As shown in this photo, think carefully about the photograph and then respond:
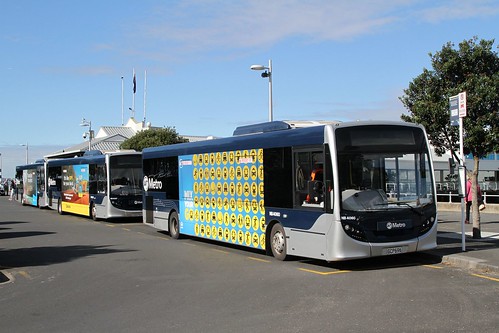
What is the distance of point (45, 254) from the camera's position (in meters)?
14.0

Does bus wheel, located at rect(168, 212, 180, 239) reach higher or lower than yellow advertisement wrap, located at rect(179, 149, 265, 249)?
lower

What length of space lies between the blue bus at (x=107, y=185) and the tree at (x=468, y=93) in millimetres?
13247

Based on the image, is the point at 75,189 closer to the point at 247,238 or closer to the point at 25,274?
the point at 247,238

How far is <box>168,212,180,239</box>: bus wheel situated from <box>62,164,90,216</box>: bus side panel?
416 inches

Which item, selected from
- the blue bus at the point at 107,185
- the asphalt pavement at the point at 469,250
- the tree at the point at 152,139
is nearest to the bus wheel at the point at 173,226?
the asphalt pavement at the point at 469,250

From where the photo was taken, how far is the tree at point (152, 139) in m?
55.8

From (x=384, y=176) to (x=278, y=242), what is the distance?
2.80m

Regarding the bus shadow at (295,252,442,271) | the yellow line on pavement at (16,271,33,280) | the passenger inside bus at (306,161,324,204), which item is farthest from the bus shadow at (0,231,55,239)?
the passenger inside bus at (306,161,324,204)

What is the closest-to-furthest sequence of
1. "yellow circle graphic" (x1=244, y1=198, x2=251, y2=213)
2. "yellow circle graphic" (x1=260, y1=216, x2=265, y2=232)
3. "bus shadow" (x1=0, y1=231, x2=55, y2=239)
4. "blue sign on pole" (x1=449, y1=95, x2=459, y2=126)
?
"blue sign on pole" (x1=449, y1=95, x2=459, y2=126), "yellow circle graphic" (x1=260, y1=216, x2=265, y2=232), "yellow circle graphic" (x1=244, y1=198, x2=251, y2=213), "bus shadow" (x1=0, y1=231, x2=55, y2=239)

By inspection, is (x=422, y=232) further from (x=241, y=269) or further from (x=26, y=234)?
(x=26, y=234)

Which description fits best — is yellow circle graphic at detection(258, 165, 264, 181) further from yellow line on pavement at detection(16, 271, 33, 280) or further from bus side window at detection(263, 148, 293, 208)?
yellow line on pavement at detection(16, 271, 33, 280)

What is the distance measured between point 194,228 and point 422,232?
276 inches

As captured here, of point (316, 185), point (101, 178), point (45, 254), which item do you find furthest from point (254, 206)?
point (101, 178)

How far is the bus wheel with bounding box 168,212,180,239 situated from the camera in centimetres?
1692
